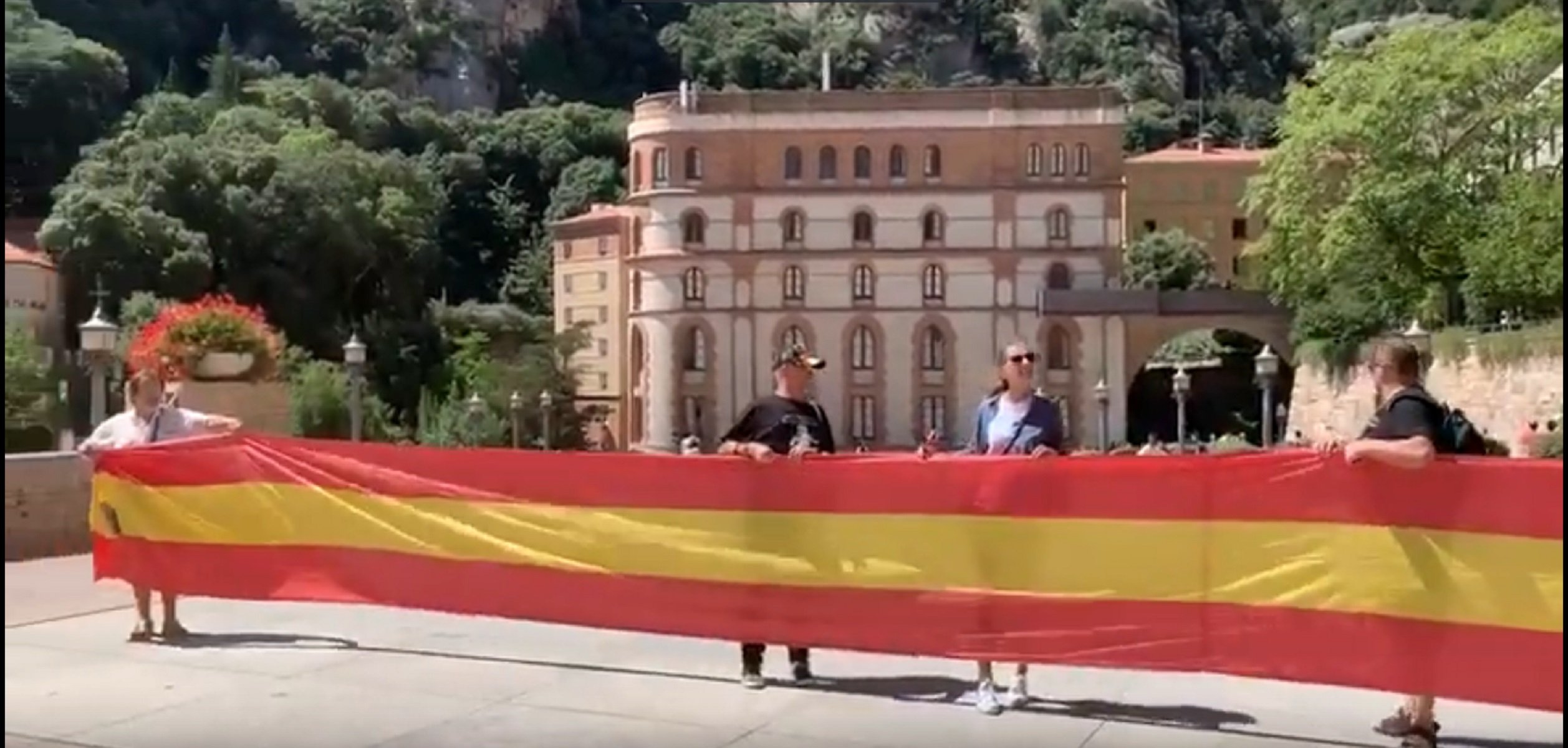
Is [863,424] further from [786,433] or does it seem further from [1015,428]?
[1015,428]

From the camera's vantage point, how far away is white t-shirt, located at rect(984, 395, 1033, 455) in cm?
689

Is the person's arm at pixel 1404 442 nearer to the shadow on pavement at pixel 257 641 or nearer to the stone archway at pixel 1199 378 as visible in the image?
the shadow on pavement at pixel 257 641

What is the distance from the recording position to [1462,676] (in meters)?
5.76

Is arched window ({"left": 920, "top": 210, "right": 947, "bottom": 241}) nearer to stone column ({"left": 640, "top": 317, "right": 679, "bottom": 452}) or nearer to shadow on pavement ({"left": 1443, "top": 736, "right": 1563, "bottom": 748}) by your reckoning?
stone column ({"left": 640, "top": 317, "right": 679, "bottom": 452})

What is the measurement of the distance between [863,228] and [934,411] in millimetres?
7398

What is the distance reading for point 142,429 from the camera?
28.0 ft

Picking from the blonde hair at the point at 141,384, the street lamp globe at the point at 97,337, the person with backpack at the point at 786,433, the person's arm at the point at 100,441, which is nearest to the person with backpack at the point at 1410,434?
the person with backpack at the point at 786,433

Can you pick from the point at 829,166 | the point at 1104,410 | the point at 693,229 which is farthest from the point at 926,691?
the point at 693,229

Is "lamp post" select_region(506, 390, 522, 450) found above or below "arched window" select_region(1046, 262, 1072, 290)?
below

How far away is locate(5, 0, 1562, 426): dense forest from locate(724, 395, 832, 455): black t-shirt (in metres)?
30.9

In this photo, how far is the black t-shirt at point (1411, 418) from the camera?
18.9ft

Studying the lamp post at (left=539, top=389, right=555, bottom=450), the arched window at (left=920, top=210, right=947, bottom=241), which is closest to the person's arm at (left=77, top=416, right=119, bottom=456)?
the lamp post at (left=539, top=389, right=555, bottom=450)

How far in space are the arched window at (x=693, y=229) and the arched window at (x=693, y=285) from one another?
1.08m

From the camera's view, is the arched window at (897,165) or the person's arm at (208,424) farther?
the arched window at (897,165)
